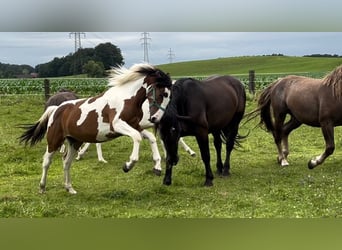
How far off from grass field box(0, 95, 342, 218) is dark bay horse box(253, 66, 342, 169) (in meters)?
0.44

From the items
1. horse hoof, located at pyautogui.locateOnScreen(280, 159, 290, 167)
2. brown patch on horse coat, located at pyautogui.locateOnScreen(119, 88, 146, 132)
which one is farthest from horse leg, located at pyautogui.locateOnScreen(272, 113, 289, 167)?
brown patch on horse coat, located at pyautogui.locateOnScreen(119, 88, 146, 132)

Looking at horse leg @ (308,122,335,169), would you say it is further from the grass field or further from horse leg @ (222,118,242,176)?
horse leg @ (222,118,242,176)

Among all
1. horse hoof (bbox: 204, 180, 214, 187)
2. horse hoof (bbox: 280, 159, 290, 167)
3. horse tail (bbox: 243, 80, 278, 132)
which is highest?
horse tail (bbox: 243, 80, 278, 132)

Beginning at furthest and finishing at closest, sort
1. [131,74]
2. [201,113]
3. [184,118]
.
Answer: [201,113]
[184,118]
[131,74]

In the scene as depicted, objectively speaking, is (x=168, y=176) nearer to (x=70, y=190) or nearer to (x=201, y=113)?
(x=201, y=113)

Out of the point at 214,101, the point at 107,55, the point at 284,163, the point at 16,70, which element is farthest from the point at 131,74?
the point at 284,163

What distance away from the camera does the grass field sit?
13.6 ft

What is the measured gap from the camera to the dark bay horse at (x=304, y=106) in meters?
6.33

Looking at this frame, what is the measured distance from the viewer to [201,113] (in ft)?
19.5

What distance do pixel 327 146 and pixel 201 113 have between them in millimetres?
1883

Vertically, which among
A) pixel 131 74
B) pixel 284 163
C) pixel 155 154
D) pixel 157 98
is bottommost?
pixel 284 163

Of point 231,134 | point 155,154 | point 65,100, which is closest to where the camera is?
point 155,154

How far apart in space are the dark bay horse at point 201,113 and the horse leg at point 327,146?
4.03 feet

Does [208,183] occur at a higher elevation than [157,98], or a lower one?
lower
